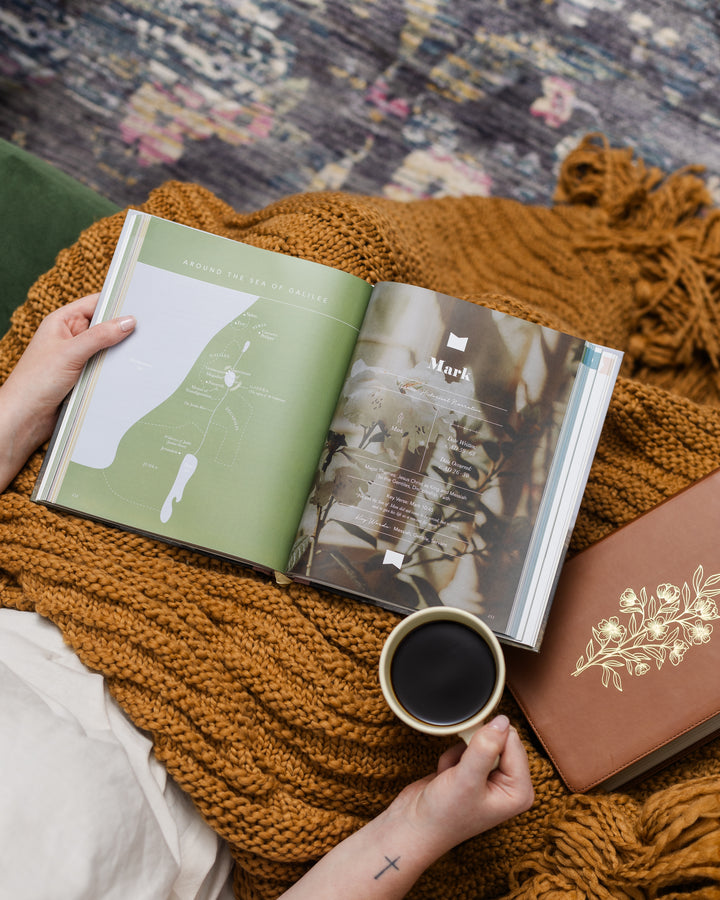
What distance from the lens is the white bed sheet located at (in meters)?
0.55

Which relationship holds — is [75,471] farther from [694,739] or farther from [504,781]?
[694,739]

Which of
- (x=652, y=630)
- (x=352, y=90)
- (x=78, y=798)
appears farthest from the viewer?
(x=352, y=90)

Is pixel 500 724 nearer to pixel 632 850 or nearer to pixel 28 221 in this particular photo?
pixel 632 850

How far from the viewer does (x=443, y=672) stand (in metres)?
0.64

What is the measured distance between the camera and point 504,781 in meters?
0.62

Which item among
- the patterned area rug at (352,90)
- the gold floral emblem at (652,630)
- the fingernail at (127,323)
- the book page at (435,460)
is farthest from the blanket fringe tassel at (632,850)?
the patterned area rug at (352,90)

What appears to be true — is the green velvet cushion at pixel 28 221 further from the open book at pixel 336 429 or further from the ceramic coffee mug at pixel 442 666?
the ceramic coffee mug at pixel 442 666

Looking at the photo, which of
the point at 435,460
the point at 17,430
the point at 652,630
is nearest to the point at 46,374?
the point at 17,430

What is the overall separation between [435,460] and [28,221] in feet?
1.94

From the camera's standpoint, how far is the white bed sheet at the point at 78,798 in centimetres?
55

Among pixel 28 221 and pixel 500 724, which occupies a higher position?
pixel 28 221

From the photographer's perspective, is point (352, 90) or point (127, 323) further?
point (352, 90)

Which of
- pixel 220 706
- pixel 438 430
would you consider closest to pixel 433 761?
pixel 220 706

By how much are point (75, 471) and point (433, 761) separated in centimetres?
49
